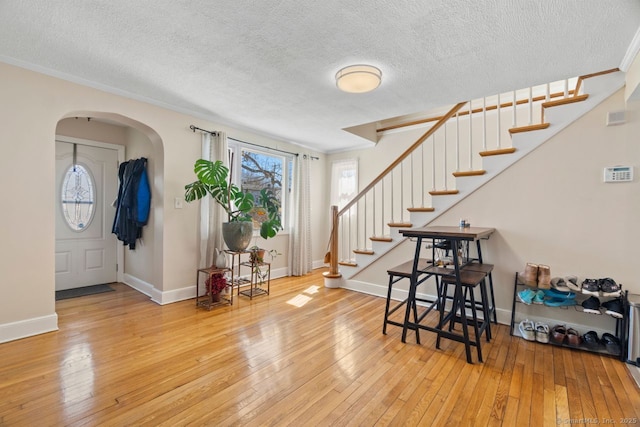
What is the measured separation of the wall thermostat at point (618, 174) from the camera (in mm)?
2475

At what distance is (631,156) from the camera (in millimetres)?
2479

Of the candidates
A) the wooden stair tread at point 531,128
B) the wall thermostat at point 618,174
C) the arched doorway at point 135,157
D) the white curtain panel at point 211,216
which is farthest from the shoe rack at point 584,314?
the arched doorway at point 135,157

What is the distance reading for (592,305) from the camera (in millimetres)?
2396

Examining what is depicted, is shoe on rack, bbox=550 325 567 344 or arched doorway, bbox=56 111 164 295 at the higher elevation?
arched doorway, bbox=56 111 164 295

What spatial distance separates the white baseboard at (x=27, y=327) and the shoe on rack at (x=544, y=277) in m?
4.63

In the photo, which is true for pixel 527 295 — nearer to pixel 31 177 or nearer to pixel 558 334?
pixel 558 334

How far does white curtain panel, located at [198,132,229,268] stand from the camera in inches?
147

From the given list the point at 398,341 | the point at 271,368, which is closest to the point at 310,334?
the point at 271,368

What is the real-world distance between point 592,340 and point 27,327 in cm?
508

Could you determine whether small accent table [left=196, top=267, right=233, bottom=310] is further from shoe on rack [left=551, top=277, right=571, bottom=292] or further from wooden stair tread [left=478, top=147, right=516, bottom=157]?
shoe on rack [left=551, top=277, right=571, bottom=292]

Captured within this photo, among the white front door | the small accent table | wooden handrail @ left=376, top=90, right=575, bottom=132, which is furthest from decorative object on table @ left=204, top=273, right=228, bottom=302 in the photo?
wooden handrail @ left=376, top=90, right=575, bottom=132

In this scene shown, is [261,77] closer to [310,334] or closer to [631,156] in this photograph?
[310,334]

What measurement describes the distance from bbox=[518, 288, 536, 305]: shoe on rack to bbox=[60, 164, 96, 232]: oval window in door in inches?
221

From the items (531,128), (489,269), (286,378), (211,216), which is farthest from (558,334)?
(211,216)
